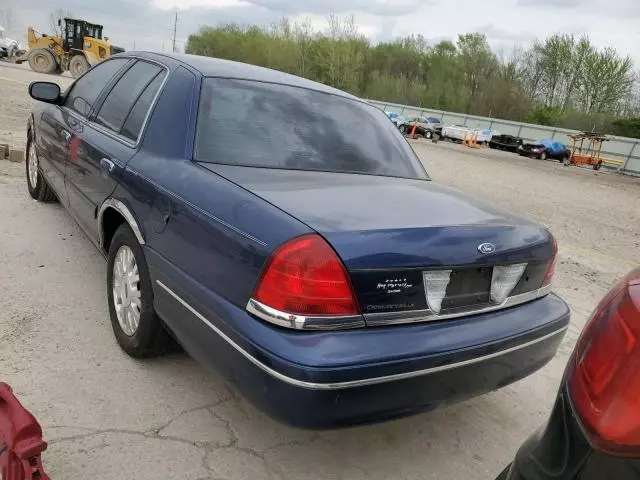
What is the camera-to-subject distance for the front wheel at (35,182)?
17.4ft

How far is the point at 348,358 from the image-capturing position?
1922 millimetres

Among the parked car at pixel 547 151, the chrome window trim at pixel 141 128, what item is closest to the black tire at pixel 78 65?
the parked car at pixel 547 151

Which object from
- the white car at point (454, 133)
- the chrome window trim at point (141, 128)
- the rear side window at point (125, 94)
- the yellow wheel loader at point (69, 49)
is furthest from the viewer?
the white car at point (454, 133)

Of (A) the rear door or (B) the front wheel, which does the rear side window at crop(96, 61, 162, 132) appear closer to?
(A) the rear door

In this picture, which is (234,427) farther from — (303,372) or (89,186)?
(89,186)

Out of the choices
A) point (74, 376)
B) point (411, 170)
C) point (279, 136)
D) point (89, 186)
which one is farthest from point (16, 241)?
point (411, 170)

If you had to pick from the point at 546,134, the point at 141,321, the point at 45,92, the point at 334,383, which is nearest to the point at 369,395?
the point at 334,383

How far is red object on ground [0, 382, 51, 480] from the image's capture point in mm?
1902

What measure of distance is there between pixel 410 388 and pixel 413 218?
66cm

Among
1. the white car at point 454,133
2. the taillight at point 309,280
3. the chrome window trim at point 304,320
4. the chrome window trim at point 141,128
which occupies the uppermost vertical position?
the chrome window trim at point 141,128

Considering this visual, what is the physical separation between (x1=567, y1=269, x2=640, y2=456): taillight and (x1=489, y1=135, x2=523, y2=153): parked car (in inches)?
1472

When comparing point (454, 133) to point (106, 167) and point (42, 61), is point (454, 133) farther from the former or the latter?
point (106, 167)

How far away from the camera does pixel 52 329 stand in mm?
3229

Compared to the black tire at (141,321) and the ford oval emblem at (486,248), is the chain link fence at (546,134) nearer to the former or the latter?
the black tire at (141,321)
